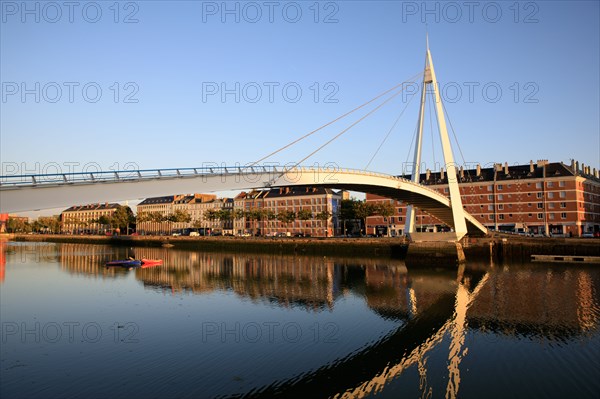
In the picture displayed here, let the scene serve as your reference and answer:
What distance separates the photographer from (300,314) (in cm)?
2369

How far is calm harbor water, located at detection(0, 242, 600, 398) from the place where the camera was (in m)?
13.7

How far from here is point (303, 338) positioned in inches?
746

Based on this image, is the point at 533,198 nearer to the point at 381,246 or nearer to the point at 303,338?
the point at 381,246

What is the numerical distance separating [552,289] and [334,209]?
73.3 metres

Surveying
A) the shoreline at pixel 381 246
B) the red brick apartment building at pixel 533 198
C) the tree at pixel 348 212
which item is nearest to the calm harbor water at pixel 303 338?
the shoreline at pixel 381 246

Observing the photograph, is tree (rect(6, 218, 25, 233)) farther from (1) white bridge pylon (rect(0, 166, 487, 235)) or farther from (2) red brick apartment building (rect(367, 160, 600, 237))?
(1) white bridge pylon (rect(0, 166, 487, 235))

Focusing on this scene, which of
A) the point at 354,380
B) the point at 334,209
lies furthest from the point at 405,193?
the point at 334,209

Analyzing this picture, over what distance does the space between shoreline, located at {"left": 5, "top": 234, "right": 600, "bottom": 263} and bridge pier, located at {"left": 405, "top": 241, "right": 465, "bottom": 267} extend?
372 millimetres

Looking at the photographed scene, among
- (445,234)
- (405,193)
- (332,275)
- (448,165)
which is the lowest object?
(332,275)

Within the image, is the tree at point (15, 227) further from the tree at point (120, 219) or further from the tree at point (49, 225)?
the tree at point (120, 219)

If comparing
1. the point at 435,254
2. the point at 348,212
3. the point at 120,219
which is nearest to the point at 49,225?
the point at 120,219

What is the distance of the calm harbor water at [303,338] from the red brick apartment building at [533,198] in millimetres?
36793

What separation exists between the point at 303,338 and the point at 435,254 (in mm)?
31369

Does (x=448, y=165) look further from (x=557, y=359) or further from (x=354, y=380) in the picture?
(x=354, y=380)
